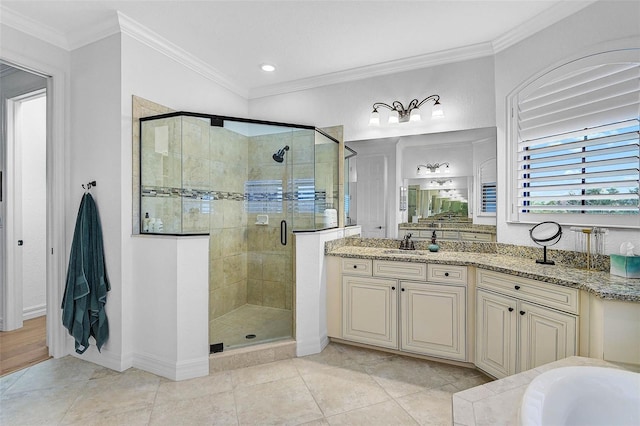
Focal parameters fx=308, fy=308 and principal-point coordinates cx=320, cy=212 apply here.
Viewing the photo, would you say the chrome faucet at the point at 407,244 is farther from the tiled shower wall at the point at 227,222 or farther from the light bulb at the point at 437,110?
the tiled shower wall at the point at 227,222

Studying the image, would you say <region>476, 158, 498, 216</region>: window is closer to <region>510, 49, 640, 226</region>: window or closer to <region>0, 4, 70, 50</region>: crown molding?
<region>510, 49, 640, 226</region>: window

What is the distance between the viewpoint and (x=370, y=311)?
2.77 metres

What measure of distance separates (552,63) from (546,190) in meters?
0.96

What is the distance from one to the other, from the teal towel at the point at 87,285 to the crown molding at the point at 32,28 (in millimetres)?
1311

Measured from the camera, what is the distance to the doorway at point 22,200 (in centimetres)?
316

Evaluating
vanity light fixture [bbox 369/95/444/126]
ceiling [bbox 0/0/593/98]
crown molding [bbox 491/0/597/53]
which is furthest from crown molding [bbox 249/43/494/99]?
vanity light fixture [bbox 369/95/444/126]

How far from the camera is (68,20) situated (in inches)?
Result: 94.6

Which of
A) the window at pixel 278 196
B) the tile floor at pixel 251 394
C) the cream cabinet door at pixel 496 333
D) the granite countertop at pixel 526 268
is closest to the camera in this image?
the granite countertop at pixel 526 268

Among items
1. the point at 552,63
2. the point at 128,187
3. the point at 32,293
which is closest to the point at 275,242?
the point at 128,187

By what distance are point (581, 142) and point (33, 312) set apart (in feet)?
18.1

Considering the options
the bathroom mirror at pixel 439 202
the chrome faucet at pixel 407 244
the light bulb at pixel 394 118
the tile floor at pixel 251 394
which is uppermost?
the light bulb at pixel 394 118

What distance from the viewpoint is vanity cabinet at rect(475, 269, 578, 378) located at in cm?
182

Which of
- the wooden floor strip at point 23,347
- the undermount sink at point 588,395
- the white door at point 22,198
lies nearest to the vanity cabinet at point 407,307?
the undermount sink at point 588,395

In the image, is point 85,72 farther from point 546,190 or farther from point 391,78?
point 546,190
